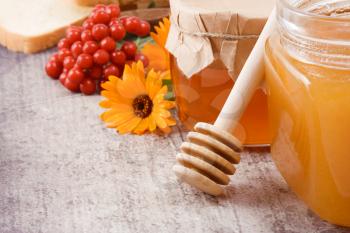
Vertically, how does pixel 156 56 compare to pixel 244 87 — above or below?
below

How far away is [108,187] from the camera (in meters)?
1.23

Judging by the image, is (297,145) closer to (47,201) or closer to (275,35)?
(275,35)

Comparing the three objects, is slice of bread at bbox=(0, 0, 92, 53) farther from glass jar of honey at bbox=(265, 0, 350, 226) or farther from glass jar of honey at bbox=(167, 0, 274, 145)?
glass jar of honey at bbox=(265, 0, 350, 226)

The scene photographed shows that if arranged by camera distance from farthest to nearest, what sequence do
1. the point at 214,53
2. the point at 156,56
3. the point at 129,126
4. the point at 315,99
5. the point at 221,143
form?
the point at 156,56 < the point at 129,126 < the point at 214,53 < the point at 221,143 < the point at 315,99

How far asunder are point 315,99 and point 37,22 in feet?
3.61

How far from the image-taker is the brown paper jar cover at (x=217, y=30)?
120 cm

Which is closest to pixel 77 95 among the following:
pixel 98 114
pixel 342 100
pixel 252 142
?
pixel 98 114

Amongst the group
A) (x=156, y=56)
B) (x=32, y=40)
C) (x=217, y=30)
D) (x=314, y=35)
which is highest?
(x=314, y=35)

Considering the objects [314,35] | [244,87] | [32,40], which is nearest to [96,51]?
[32,40]

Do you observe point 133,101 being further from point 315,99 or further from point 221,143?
point 315,99

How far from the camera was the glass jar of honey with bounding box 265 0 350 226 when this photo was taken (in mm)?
987

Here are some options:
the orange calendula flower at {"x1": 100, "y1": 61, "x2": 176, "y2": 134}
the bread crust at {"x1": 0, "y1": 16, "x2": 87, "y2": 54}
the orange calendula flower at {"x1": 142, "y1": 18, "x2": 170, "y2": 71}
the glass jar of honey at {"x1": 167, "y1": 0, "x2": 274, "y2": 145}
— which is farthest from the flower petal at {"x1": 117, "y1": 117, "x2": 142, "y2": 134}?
the bread crust at {"x1": 0, "y1": 16, "x2": 87, "y2": 54}

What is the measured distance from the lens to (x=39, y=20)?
74.7 inches

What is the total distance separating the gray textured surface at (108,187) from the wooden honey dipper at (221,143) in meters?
0.06
